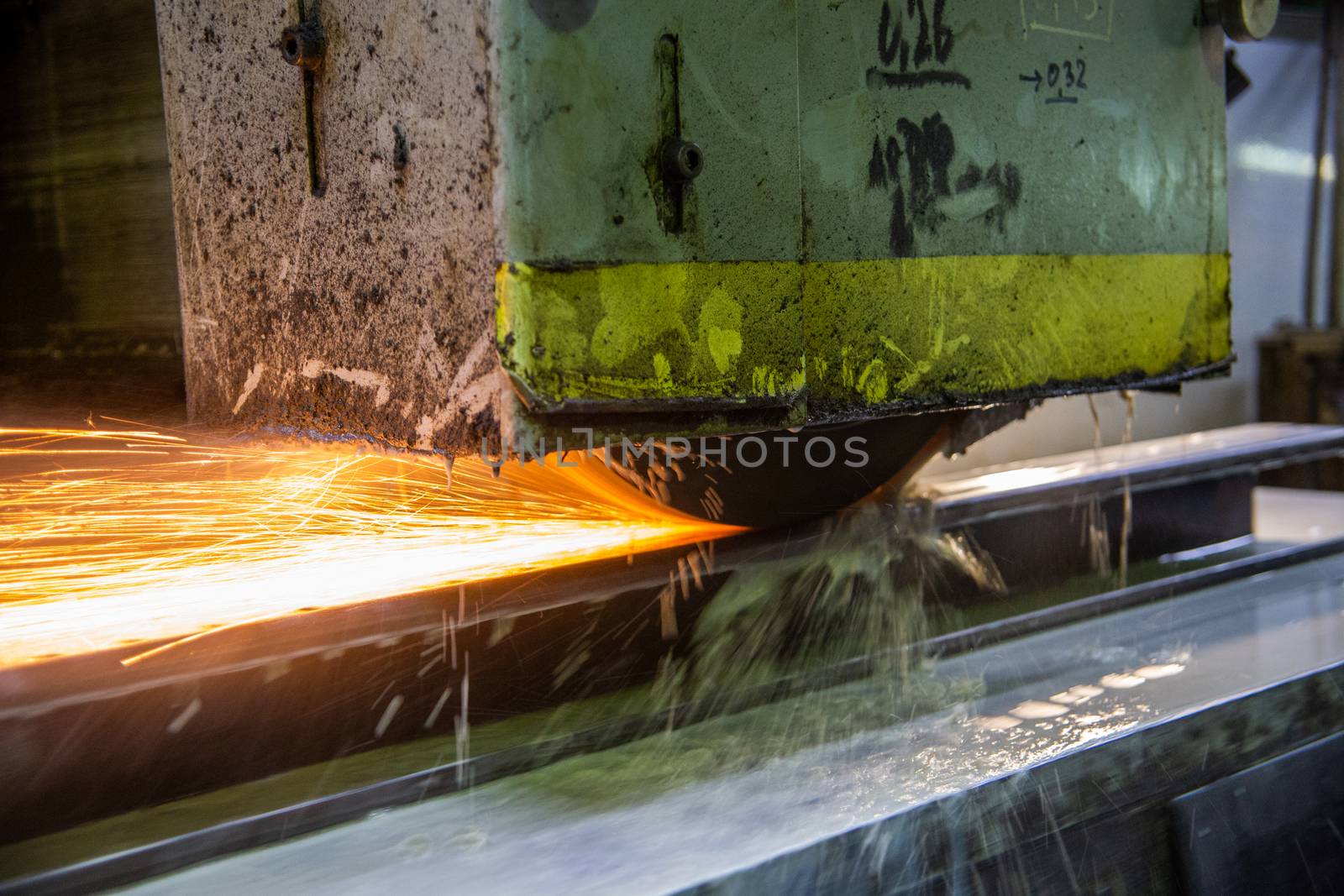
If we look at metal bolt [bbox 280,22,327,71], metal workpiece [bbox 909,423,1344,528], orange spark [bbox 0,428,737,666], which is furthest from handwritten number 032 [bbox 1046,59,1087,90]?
metal bolt [bbox 280,22,327,71]

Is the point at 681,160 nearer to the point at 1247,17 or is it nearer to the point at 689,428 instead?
the point at 689,428

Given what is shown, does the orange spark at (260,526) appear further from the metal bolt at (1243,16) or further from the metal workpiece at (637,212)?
the metal bolt at (1243,16)

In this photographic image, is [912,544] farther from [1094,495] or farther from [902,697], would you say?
[1094,495]

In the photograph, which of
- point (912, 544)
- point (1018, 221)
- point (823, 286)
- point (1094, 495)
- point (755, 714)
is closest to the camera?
point (823, 286)

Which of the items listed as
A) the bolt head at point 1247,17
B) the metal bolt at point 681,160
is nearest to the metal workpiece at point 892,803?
the metal bolt at point 681,160

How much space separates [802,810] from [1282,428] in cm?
281

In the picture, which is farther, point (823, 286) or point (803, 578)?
point (803, 578)

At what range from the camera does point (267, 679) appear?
1622 mm

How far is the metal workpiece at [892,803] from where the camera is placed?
1468 mm

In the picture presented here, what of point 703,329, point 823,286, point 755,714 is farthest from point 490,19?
point 755,714

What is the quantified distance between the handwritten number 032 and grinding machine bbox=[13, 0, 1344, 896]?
14 mm

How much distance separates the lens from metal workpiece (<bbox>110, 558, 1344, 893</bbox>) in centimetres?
147

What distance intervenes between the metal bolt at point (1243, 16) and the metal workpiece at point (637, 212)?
0.85 feet

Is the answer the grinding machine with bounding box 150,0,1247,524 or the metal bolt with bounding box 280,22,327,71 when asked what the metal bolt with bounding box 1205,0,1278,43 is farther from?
the metal bolt with bounding box 280,22,327,71
